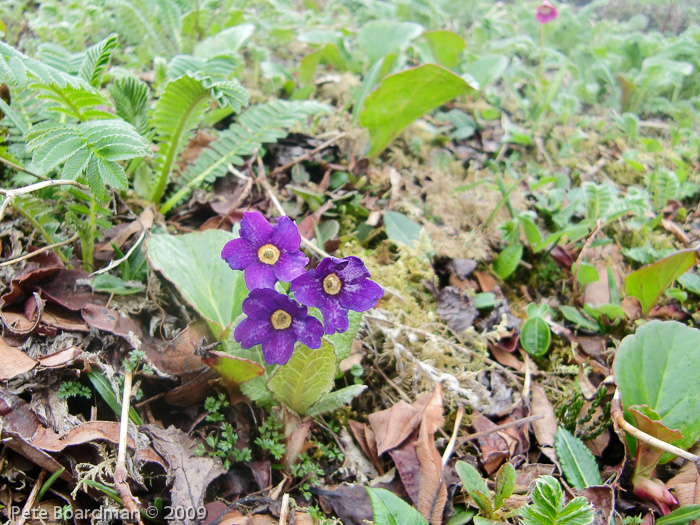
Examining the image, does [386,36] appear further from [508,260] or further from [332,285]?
[332,285]

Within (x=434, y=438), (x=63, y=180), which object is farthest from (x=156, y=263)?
(x=434, y=438)

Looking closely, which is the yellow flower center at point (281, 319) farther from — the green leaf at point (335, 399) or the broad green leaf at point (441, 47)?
the broad green leaf at point (441, 47)

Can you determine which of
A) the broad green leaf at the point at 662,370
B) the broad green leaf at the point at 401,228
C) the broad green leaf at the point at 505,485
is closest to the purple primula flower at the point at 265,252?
the broad green leaf at the point at 505,485

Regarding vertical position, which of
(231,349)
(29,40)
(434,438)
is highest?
(29,40)

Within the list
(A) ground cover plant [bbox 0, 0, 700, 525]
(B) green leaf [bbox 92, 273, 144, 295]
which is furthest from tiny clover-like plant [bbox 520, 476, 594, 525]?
(B) green leaf [bbox 92, 273, 144, 295]

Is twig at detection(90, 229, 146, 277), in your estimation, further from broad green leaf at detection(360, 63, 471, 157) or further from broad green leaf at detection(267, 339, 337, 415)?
broad green leaf at detection(360, 63, 471, 157)

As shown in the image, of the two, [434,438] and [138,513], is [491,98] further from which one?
[138,513]

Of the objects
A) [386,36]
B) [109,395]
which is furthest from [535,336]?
[386,36]
